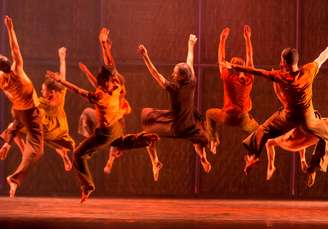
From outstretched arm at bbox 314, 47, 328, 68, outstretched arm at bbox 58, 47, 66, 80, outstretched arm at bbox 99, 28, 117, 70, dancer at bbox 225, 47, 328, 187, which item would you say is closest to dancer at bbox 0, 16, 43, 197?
outstretched arm at bbox 58, 47, 66, 80

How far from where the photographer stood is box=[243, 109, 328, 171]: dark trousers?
6312 mm

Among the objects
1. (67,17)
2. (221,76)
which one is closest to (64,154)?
(67,17)

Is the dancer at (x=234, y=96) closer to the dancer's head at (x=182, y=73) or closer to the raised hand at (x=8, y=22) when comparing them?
the dancer's head at (x=182, y=73)

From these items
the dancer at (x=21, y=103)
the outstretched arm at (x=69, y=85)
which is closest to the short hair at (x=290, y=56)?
the outstretched arm at (x=69, y=85)

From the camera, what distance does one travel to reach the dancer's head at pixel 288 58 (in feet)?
20.7

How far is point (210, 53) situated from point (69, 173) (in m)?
2.15

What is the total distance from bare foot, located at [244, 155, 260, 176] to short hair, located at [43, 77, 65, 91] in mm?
2293

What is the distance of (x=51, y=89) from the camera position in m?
6.39

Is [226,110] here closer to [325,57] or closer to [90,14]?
[325,57]

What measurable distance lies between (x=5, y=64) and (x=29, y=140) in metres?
0.91

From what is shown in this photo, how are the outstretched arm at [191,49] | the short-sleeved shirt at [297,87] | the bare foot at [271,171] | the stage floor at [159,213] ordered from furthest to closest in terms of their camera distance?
the bare foot at [271,171]
the outstretched arm at [191,49]
the short-sleeved shirt at [297,87]
the stage floor at [159,213]

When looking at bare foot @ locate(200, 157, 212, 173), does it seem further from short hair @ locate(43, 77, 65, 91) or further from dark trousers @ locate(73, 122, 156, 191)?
short hair @ locate(43, 77, 65, 91)

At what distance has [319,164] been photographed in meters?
6.46

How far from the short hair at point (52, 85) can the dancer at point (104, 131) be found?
4 centimetres
